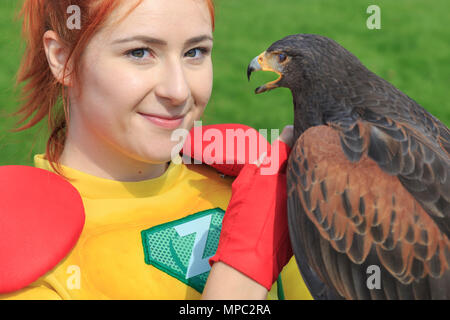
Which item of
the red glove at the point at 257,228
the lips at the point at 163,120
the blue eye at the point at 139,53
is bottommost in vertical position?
the red glove at the point at 257,228

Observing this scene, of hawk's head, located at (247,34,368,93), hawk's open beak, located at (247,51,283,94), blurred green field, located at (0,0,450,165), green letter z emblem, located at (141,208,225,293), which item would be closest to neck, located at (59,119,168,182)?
green letter z emblem, located at (141,208,225,293)

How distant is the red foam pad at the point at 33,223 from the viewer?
75.9 inches

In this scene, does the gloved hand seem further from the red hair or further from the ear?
the ear

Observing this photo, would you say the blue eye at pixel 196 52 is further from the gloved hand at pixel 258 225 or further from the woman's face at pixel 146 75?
the gloved hand at pixel 258 225

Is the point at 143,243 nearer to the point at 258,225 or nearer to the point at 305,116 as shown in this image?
the point at 258,225

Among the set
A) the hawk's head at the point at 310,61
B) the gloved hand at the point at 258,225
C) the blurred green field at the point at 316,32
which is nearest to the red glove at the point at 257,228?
the gloved hand at the point at 258,225

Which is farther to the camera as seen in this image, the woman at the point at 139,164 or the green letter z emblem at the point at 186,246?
the green letter z emblem at the point at 186,246

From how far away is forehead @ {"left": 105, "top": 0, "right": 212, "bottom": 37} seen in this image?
2.03 meters

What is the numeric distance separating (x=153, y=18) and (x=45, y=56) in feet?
2.25

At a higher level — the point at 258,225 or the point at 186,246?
the point at 258,225

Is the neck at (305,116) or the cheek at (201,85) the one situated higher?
the cheek at (201,85)

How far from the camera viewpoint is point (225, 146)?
2.54 m

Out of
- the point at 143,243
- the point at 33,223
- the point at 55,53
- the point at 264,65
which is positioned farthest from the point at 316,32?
the point at 33,223

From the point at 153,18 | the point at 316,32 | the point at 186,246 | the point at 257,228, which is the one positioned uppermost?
the point at 153,18
